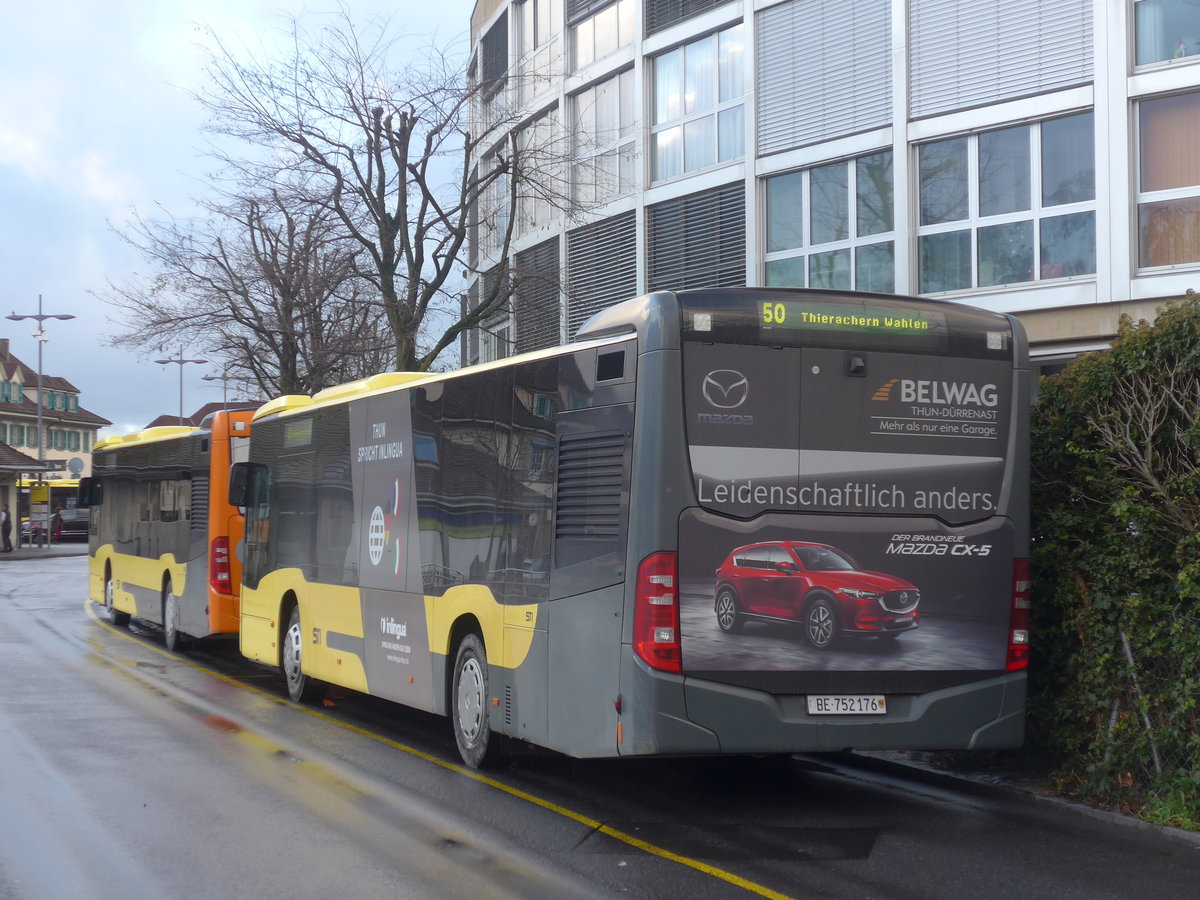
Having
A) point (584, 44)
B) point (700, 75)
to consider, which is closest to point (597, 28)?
point (584, 44)

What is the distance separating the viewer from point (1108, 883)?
6.68m

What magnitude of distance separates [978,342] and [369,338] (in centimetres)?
2311

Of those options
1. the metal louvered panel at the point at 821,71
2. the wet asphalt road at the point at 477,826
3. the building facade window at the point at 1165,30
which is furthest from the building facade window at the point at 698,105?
the wet asphalt road at the point at 477,826

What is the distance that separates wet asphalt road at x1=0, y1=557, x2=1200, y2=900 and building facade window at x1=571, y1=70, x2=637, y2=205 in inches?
655

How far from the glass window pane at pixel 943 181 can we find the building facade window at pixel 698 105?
416 centimetres

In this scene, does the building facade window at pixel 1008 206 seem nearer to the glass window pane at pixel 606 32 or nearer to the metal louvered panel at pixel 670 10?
the metal louvered panel at pixel 670 10

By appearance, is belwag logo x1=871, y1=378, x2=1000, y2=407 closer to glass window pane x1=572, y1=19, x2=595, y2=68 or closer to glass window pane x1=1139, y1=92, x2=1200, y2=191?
glass window pane x1=1139, y1=92, x2=1200, y2=191

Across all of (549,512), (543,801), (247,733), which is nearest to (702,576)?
(549,512)

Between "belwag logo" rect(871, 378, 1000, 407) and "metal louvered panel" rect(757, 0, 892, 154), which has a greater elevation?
"metal louvered panel" rect(757, 0, 892, 154)

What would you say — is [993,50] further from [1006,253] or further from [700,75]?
[700,75]

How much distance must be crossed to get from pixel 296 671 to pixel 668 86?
622 inches

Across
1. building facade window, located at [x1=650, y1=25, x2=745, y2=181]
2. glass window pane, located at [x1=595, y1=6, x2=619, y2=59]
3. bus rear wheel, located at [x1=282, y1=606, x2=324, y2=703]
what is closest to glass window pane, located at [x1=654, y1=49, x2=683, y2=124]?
building facade window, located at [x1=650, y1=25, x2=745, y2=181]

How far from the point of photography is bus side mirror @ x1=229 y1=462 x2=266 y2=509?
15.4 m

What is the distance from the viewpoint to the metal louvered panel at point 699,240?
2380 cm
